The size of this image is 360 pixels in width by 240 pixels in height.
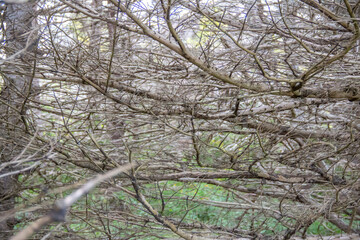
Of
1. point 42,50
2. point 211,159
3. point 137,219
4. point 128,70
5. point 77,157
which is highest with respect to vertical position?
point 42,50

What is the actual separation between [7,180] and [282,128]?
3853mm

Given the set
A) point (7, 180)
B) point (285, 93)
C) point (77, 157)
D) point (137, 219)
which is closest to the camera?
point (285, 93)

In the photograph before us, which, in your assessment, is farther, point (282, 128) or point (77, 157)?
point (282, 128)

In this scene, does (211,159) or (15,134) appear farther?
(211,159)

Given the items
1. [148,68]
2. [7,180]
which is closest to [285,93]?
[148,68]

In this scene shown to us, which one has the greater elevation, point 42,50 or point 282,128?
point 42,50

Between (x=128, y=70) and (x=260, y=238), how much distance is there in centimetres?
246

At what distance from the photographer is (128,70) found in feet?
12.9

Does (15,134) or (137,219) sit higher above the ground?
(15,134)

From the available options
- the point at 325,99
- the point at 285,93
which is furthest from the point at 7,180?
the point at 325,99

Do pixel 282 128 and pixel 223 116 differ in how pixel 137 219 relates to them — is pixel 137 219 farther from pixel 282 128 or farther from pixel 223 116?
pixel 282 128

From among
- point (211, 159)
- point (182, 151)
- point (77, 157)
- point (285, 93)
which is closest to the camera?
point (285, 93)

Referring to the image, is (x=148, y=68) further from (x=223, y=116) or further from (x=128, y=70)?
(x=223, y=116)

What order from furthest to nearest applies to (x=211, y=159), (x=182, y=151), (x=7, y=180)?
(x=7, y=180), (x=182, y=151), (x=211, y=159)
